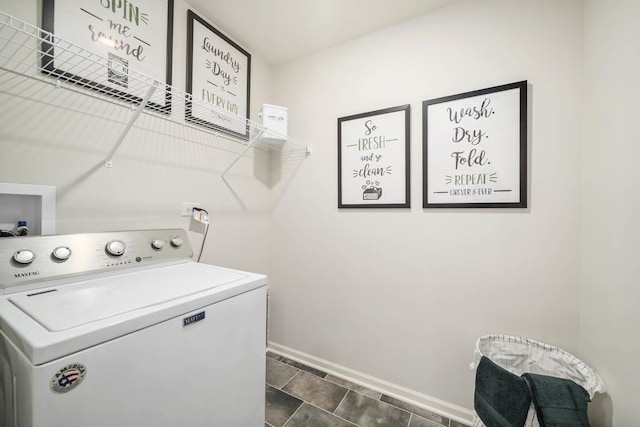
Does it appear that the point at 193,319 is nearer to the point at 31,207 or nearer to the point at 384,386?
the point at 31,207

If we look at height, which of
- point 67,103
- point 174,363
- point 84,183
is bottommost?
point 174,363

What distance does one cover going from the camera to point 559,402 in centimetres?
97

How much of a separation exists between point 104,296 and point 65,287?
219 mm

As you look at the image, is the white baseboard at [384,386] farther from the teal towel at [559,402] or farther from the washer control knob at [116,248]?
the washer control knob at [116,248]

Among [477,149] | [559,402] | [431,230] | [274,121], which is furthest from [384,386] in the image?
[274,121]

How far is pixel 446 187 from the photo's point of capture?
5.02 feet

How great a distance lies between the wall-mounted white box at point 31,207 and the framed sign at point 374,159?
153 cm

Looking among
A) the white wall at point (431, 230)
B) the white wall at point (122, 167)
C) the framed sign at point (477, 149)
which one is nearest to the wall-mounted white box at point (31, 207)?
the white wall at point (122, 167)

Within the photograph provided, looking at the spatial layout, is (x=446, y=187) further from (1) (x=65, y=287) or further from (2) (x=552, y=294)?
(1) (x=65, y=287)

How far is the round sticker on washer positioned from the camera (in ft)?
1.76

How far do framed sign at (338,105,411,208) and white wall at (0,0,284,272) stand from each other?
30.9 inches

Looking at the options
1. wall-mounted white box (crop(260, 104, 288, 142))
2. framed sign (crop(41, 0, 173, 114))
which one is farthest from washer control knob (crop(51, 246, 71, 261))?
wall-mounted white box (crop(260, 104, 288, 142))

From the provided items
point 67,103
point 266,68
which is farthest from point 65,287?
point 266,68

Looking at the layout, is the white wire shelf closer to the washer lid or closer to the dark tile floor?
the washer lid
